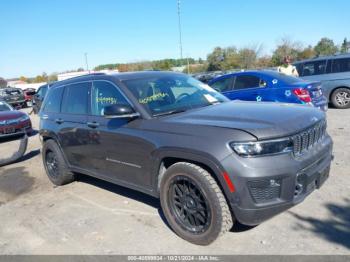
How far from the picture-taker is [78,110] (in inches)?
206

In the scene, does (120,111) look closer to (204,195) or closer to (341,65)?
(204,195)

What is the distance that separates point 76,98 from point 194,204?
280cm

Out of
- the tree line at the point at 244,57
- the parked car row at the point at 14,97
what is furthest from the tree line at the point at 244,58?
the parked car row at the point at 14,97

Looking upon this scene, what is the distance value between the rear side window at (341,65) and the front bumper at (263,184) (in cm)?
955

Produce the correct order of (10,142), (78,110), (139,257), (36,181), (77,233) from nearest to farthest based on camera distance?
(139,257) < (77,233) < (78,110) < (36,181) < (10,142)

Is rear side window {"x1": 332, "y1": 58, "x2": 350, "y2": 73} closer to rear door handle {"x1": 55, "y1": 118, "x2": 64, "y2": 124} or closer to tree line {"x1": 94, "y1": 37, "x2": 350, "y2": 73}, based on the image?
rear door handle {"x1": 55, "y1": 118, "x2": 64, "y2": 124}

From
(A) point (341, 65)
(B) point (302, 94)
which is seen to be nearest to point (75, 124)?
(B) point (302, 94)

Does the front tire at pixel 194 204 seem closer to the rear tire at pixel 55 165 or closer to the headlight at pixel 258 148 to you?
the headlight at pixel 258 148

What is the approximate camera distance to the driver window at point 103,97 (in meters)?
4.42

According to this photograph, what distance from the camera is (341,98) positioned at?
1154 cm

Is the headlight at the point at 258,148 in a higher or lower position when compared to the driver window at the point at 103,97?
lower

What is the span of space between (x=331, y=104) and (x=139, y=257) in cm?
1088

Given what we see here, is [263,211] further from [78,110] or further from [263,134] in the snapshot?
[78,110]

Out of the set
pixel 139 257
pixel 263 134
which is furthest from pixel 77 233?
pixel 263 134
